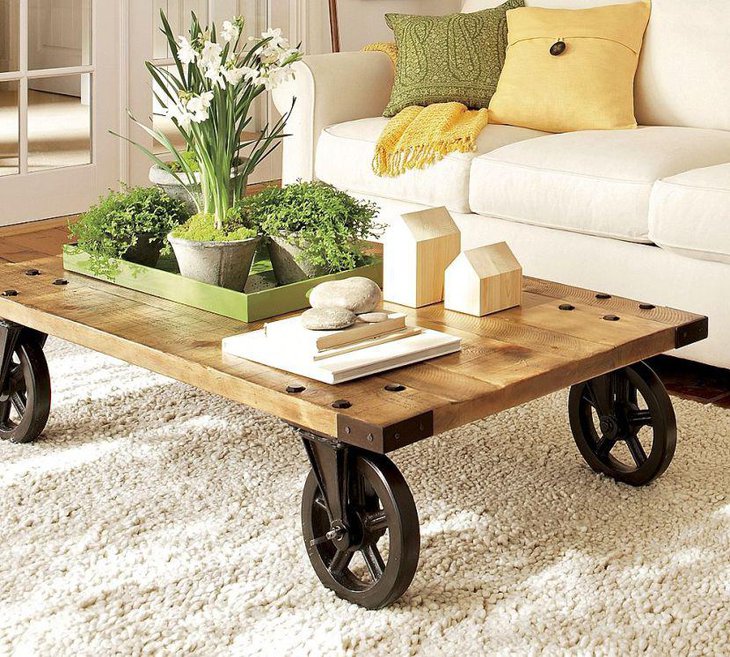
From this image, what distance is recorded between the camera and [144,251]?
221 centimetres

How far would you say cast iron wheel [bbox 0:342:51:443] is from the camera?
2.21 m

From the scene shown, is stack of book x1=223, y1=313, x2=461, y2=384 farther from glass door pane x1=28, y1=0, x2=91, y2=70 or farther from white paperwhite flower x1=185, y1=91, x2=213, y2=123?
glass door pane x1=28, y1=0, x2=91, y2=70

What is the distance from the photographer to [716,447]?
2.29 metres

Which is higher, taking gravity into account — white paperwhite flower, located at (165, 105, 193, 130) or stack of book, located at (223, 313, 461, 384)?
white paperwhite flower, located at (165, 105, 193, 130)

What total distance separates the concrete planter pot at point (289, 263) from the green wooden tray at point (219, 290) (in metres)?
0.04

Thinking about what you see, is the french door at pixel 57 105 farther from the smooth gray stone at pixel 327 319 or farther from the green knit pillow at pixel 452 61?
the smooth gray stone at pixel 327 319

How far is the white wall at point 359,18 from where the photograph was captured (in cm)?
503

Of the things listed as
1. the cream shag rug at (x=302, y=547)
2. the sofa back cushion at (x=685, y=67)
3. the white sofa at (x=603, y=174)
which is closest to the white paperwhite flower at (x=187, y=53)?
the cream shag rug at (x=302, y=547)

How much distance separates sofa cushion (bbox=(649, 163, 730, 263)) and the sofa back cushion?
0.66 m

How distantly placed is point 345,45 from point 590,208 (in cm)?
262

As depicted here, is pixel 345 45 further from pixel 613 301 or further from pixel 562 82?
pixel 613 301

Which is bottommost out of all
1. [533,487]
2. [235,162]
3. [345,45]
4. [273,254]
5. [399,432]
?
[533,487]

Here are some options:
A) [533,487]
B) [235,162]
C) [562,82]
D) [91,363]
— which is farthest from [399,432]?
[562,82]

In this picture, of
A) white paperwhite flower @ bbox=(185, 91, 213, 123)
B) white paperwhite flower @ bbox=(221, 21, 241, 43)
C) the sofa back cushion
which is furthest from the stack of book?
the sofa back cushion
